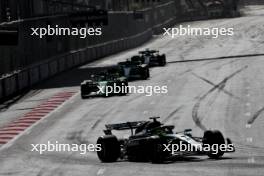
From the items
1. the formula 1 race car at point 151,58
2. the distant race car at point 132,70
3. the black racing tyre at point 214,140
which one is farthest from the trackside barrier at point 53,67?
the black racing tyre at point 214,140

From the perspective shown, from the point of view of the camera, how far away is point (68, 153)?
26.2 meters

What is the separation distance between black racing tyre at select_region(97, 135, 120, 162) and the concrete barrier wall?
20373 mm

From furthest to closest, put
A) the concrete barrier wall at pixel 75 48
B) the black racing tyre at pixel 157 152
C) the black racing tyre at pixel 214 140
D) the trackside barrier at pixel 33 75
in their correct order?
the trackside barrier at pixel 33 75, the concrete barrier wall at pixel 75 48, the black racing tyre at pixel 157 152, the black racing tyre at pixel 214 140

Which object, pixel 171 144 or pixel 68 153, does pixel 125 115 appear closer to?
pixel 68 153

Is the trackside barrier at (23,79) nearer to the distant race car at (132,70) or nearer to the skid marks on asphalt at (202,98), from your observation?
the distant race car at (132,70)

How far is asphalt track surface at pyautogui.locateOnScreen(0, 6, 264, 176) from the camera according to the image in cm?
2202

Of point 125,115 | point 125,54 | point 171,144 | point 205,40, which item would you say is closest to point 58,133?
point 125,115

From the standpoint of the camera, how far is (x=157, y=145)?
2189 cm

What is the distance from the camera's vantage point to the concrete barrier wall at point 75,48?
47.5 metres

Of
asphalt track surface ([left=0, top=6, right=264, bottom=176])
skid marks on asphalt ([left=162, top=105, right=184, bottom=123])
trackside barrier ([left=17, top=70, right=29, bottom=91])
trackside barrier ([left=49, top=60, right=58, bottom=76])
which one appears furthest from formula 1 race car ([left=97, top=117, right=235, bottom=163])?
trackside barrier ([left=49, top=60, right=58, bottom=76])

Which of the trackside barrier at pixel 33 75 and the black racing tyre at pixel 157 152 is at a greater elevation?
the black racing tyre at pixel 157 152

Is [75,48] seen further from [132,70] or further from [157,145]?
[157,145]

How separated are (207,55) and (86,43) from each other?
10757 millimetres

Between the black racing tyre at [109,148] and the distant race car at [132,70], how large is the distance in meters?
24.5
